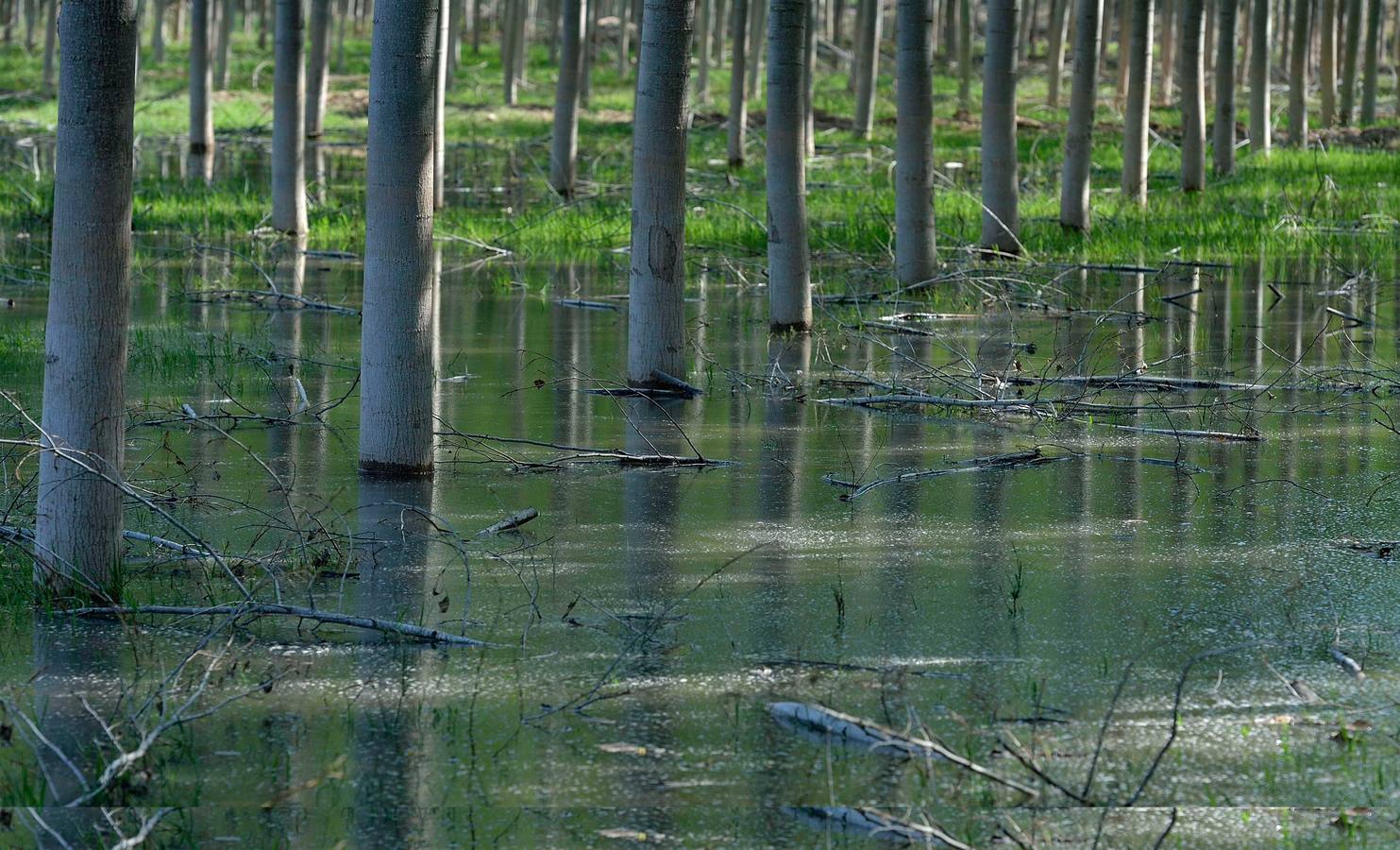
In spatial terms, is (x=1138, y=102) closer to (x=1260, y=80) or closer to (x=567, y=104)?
(x=567, y=104)

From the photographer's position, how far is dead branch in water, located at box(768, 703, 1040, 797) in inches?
182

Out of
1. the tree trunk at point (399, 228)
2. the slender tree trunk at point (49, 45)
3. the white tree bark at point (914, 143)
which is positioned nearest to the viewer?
the tree trunk at point (399, 228)

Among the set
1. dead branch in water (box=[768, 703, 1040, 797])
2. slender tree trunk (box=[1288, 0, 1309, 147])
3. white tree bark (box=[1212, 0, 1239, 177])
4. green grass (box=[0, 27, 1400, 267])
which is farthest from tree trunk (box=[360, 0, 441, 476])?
slender tree trunk (box=[1288, 0, 1309, 147])

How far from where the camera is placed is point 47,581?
6277mm

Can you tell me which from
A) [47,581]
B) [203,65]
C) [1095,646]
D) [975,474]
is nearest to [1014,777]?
[1095,646]

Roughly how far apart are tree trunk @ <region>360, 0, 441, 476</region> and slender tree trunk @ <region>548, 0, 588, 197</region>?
13745 mm

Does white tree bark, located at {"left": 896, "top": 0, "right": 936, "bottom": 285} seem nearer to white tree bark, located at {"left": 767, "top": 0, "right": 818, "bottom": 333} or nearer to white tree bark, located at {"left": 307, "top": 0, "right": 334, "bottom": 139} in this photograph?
white tree bark, located at {"left": 767, "top": 0, "right": 818, "bottom": 333}

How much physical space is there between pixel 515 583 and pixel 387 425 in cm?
213

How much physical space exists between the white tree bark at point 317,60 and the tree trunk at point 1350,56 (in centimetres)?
1940

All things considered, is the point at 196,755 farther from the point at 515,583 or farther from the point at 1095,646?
the point at 1095,646

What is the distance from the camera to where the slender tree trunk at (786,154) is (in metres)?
12.6

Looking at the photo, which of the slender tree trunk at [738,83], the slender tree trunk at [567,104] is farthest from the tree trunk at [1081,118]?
the slender tree trunk at [567,104]

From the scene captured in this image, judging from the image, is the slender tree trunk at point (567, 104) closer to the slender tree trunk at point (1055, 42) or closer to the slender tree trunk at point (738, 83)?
the slender tree trunk at point (738, 83)

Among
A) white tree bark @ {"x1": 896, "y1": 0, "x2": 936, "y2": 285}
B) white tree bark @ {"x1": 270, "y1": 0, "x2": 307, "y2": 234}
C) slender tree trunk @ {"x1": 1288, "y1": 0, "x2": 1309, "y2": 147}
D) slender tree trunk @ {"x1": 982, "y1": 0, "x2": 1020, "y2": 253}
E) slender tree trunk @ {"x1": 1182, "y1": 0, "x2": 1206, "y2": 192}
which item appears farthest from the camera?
slender tree trunk @ {"x1": 1288, "y1": 0, "x2": 1309, "y2": 147}
